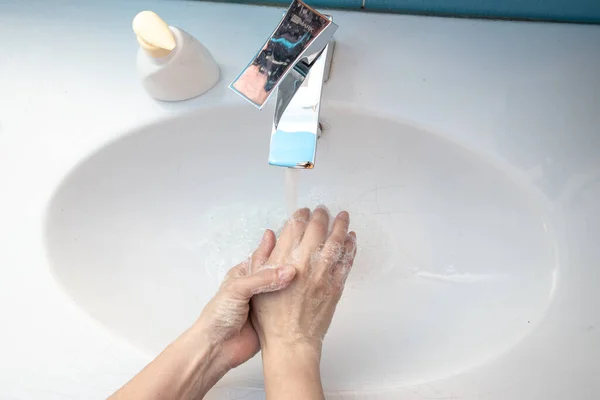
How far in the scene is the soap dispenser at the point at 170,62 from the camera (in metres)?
0.44

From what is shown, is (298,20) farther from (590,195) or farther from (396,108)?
(590,195)

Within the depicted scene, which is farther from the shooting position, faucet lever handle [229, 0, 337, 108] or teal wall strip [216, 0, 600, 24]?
teal wall strip [216, 0, 600, 24]

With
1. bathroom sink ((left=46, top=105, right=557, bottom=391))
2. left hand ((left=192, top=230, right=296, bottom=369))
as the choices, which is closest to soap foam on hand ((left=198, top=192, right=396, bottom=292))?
bathroom sink ((left=46, top=105, right=557, bottom=391))

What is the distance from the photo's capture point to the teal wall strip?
1.73ft

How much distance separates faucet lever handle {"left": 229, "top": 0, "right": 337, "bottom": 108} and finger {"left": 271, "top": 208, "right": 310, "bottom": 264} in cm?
18

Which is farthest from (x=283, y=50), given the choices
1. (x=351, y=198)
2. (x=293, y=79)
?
(x=351, y=198)

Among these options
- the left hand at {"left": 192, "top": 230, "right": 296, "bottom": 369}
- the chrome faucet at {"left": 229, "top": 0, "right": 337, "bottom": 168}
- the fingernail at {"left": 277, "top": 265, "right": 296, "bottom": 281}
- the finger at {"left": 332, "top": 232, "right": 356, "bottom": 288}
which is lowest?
the left hand at {"left": 192, "top": 230, "right": 296, "bottom": 369}

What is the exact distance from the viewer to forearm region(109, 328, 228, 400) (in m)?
0.41

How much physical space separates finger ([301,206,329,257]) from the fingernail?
1.1 inches

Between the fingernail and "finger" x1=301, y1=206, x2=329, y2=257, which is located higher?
"finger" x1=301, y1=206, x2=329, y2=257

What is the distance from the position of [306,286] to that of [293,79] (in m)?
0.22

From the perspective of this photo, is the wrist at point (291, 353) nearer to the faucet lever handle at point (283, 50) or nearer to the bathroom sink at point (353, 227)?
the bathroom sink at point (353, 227)

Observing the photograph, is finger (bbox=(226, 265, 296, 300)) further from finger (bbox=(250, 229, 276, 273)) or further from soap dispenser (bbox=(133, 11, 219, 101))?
soap dispenser (bbox=(133, 11, 219, 101))

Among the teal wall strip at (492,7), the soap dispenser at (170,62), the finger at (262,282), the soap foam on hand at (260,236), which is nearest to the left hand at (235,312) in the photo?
the finger at (262,282)
